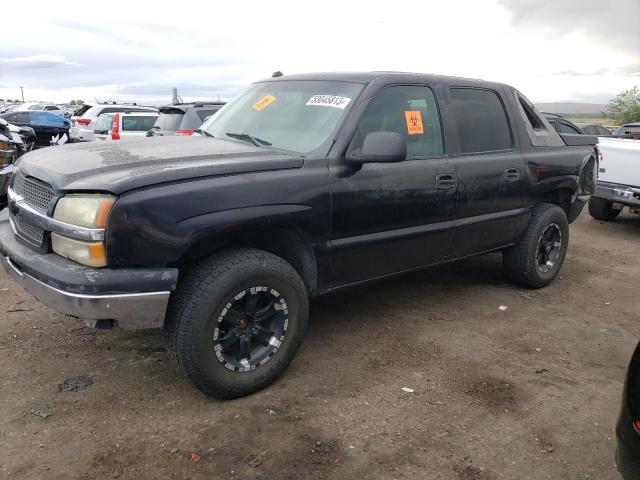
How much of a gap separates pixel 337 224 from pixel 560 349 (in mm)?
1928

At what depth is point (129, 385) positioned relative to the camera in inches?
129

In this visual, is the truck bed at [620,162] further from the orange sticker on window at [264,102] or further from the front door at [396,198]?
the orange sticker on window at [264,102]

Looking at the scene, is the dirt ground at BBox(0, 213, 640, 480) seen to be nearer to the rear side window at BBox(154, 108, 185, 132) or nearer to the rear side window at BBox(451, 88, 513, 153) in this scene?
the rear side window at BBox(451, 88, 513, 153)

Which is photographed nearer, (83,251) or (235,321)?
(83,251)

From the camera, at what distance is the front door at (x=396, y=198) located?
136 inches

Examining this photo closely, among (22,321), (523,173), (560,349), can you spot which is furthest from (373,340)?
(22,321)

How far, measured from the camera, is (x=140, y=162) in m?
2.97

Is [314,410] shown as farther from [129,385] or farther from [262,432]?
[129,385]

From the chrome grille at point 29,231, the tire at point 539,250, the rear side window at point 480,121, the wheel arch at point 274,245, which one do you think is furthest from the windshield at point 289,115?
the tire at point 539,250

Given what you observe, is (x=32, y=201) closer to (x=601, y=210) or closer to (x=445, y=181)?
(x=445, y=181)

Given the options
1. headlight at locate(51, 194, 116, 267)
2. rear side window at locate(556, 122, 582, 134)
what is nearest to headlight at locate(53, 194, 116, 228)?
headlight at locate(51, 194, 116, 267)

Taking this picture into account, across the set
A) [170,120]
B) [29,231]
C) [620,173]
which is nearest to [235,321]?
[29,231]

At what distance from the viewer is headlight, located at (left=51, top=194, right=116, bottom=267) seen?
2.61 m

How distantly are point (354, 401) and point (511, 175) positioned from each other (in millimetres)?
2434
